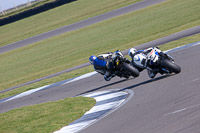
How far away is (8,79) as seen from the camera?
84.9 feet

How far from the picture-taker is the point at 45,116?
11.7 m

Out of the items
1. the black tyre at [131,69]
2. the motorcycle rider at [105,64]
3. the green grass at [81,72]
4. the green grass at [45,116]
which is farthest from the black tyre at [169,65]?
the green grass at [81,72]

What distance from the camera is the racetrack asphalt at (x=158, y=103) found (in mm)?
7516

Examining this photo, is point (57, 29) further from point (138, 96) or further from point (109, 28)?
point (138, 96)

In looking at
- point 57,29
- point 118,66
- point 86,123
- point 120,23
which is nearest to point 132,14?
point 120,23

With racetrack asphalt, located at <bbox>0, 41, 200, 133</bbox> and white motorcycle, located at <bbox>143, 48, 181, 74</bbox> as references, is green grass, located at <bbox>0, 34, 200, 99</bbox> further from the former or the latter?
white motorcycle, located at <bbox>143, 48, 181, 74</bbox>

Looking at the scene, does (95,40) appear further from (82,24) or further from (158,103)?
(158,103)

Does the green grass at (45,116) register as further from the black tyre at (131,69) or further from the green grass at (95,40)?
the green grass at (95,40)

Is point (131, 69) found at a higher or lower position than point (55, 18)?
higher

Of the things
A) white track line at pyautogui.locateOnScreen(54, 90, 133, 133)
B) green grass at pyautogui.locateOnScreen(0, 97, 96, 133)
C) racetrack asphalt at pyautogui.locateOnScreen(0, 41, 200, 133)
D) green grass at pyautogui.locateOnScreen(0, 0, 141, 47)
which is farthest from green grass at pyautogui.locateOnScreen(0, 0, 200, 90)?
white track line at pyautogui.locateOnScreen(54, 90, 133, 133)

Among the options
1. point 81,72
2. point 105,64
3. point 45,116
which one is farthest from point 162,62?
point 81,72

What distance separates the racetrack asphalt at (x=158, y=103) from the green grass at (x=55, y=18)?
23.8 m

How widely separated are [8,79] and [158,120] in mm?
19227

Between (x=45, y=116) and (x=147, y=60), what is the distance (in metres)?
3.52
